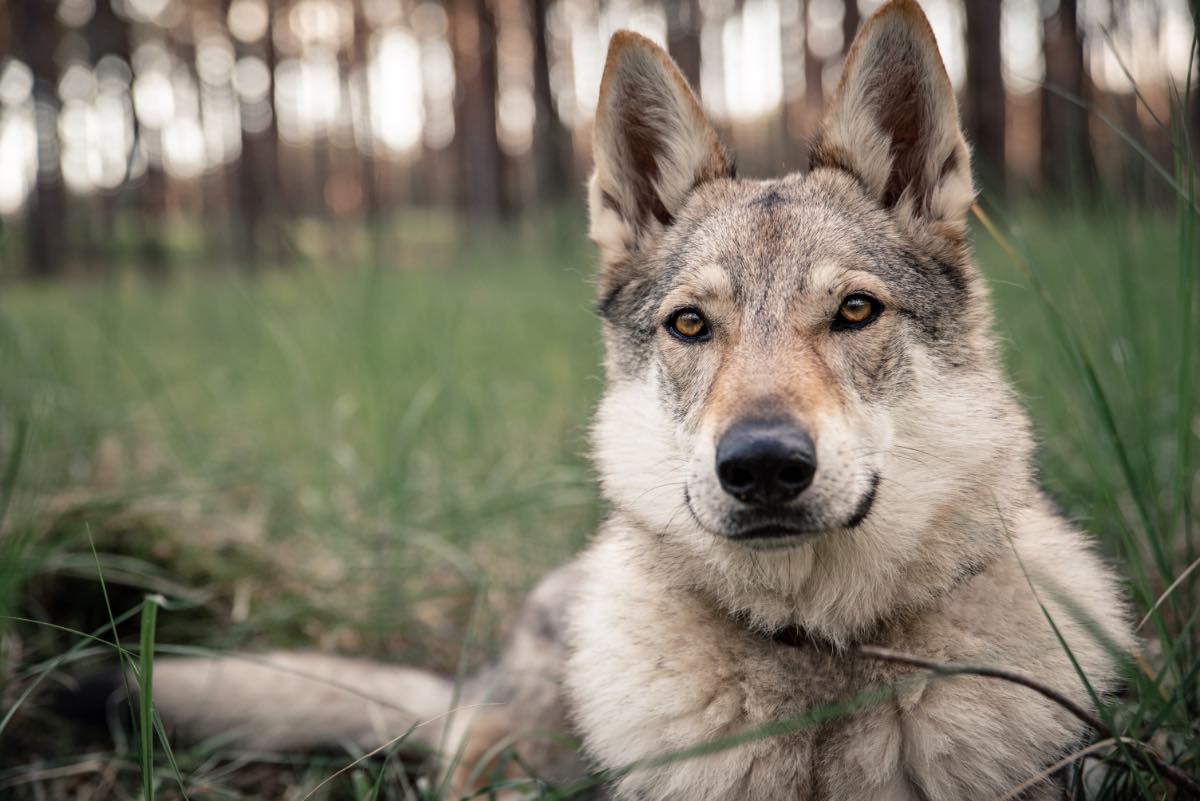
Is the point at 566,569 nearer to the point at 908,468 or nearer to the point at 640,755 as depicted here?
the point at 640,755

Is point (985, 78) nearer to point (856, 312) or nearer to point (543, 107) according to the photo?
point (543, 107)

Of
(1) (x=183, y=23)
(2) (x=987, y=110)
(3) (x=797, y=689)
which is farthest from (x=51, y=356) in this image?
(1) (x=183, y=23)

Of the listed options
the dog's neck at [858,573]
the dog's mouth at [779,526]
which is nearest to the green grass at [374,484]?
the dog's neck at [858,573]

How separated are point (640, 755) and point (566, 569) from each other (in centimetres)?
114

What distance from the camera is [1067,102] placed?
387cm

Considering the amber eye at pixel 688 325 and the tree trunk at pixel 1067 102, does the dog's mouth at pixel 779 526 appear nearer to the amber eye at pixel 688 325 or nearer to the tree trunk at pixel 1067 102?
the amber eye at pixel 688 325

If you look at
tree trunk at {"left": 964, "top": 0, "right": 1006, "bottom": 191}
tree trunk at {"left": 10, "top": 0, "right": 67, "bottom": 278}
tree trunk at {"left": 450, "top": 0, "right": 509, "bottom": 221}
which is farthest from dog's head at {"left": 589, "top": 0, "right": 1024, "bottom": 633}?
tree trunk at {"left": 10, "top": 0, "right": 67, "bottom": 278}

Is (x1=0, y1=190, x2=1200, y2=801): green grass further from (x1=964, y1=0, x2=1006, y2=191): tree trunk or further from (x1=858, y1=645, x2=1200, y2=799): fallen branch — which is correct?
(x1=964, y1=0, x2=1006, y2=191): tree trunk

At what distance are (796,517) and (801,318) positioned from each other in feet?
2.00

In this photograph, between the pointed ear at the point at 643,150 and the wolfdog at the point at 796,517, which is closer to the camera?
the wolfdog at the point at 796,517

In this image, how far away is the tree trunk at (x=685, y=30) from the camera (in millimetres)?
17828

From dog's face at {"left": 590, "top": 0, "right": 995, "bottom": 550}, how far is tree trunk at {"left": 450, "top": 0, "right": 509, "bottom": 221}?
55.7 ft

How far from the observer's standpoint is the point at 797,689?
1.98 m

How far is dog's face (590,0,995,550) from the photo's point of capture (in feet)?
6.24
